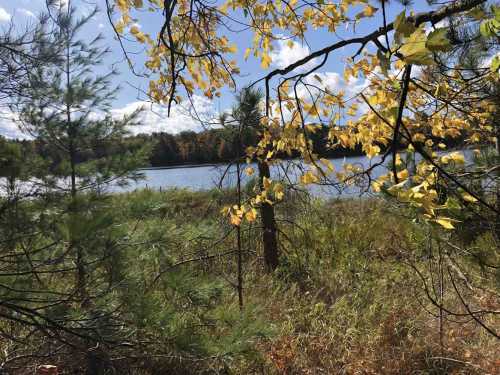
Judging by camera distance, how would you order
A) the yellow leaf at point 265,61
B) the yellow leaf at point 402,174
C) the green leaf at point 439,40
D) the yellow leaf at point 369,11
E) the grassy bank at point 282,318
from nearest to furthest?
the green leaf at point 439,40, the yellow leaf at point 402,174, the yellow leaf at point 369,11, the yellow leaf at point 265,61, the grassy bank at point 282,318

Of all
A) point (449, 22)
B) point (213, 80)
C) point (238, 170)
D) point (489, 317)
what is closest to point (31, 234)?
point (213, 80)

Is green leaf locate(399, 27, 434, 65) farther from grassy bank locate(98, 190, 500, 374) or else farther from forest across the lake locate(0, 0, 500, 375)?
grassy bank locate(98, 190, 500, 374)

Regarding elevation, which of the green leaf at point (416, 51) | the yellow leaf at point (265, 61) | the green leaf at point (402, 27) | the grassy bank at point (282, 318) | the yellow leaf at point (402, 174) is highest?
the yellow leaf at point (265, 61)

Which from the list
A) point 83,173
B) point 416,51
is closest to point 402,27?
point 416,51

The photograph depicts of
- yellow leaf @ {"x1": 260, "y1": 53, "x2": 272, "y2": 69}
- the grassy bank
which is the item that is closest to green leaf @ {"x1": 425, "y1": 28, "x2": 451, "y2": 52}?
yellow leaf @ {"x1": 260, "y1": 53, "x2": 272, "y2": 69}

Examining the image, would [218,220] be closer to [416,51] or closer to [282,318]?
[282,318]

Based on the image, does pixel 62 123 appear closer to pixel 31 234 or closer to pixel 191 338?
pixel 31 234

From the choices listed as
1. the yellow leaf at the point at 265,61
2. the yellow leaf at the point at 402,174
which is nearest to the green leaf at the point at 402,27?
A: the yellow leaf at the point at 402,174

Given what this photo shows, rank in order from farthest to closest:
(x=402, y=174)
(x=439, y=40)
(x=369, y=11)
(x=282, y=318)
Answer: (x=282, y=318) < (x=369, y=11) < (x=402, y=174) < (x=439, y=40)

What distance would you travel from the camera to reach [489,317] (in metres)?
3.56

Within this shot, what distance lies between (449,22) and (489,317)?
2.67 meters

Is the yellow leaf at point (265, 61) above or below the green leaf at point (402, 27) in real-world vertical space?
above

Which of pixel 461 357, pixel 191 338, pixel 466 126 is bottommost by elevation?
pixel 461 357

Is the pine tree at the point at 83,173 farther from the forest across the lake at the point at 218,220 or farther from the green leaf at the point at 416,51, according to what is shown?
the green leaf at the point at 416,51
